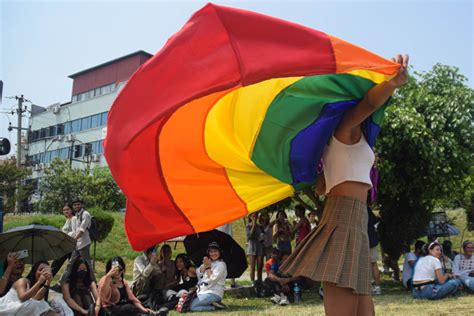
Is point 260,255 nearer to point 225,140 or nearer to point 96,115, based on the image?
point 225,140

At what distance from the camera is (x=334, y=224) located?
293 cm

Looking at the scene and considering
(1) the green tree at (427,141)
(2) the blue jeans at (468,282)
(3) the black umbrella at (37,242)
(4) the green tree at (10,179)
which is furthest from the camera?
(4) the green tree at (10,179)

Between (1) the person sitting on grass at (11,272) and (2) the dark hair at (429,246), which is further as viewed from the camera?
(2) the dark hair at (429,246)

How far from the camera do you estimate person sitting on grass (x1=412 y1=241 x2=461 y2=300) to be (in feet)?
28.0

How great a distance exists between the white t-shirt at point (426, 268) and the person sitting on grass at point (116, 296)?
433 centimetres

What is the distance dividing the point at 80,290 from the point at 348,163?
17.6 feet

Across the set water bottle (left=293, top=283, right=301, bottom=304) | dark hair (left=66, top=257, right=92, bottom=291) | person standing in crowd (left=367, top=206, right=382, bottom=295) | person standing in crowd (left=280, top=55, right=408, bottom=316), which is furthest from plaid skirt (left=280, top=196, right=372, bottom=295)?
water bottle (left=293, top=283, right=301, bottom=304)

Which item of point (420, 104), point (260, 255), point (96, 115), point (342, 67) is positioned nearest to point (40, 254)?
point (260, 255)

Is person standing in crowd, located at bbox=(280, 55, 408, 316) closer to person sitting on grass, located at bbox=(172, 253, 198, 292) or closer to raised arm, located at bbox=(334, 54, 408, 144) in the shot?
raised arm, located at bbox=(334, 54, 408, 144)

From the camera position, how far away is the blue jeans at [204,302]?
8.26 metres

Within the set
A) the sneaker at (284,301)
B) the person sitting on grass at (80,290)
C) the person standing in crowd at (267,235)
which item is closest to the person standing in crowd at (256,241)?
the person standing in crowd at (267,235)

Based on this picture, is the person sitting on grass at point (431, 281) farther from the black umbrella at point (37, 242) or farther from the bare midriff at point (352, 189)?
the bare midriff at point (352, 189)

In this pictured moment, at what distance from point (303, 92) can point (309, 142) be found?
32 cm

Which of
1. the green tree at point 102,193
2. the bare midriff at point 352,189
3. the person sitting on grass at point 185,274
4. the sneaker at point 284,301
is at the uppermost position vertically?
the green tree at point 102,193
